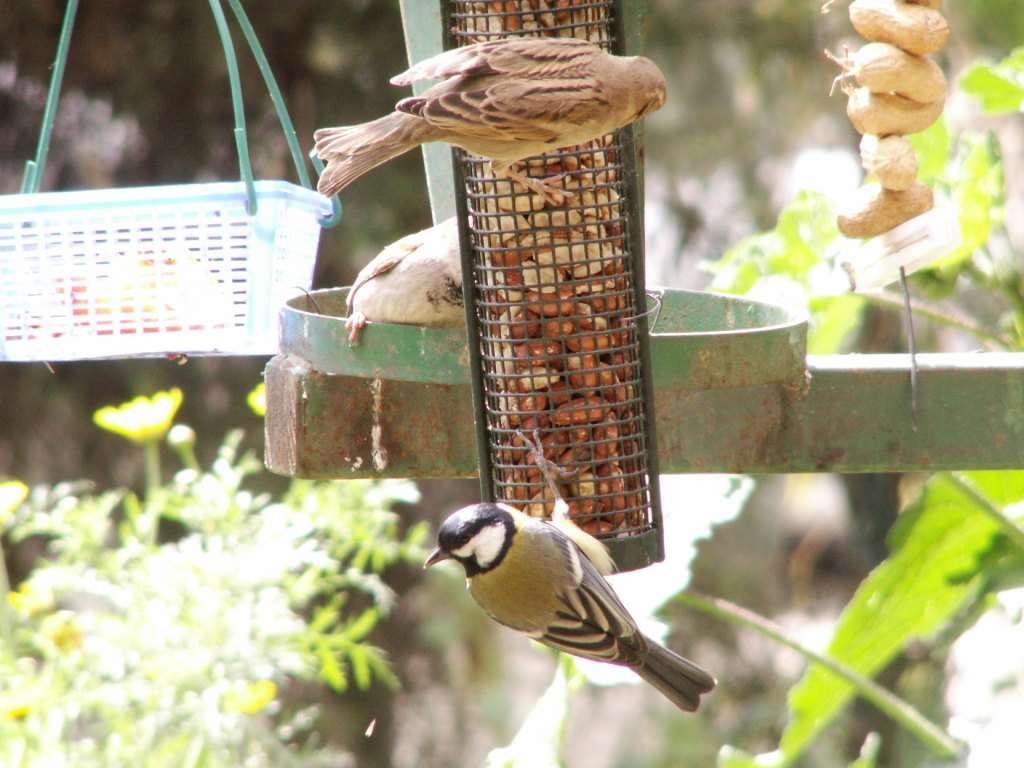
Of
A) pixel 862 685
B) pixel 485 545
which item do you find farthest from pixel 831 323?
pixel 485 545

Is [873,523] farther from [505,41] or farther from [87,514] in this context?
[505,41]

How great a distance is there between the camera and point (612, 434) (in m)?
2.48

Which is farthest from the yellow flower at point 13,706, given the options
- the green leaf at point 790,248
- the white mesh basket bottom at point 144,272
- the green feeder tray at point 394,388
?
the green leaf at point 790,248

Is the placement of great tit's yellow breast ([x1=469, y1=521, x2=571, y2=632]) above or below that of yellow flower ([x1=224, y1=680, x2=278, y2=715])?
above

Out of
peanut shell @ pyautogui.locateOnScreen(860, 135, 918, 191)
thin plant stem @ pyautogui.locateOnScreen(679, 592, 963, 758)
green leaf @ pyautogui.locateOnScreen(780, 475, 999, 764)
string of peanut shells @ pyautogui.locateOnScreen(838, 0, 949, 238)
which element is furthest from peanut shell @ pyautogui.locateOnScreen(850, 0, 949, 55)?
thin plant stem @ pyautogui.locateOnScreen(679, 592, 963, 758)

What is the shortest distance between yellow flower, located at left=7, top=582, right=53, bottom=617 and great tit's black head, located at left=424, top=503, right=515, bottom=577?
1176 mm

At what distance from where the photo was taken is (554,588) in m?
2.59

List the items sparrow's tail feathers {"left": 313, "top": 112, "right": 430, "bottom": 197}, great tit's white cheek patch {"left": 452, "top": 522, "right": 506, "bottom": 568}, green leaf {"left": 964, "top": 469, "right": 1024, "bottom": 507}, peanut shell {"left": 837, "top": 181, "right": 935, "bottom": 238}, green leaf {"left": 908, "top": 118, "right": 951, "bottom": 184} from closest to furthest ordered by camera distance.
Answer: peanut shell {"left": 837, "top": 181, "right": 935, "bottom": 238} < sparrow's tail feathers {"left": 313, "top": 112, "right": 430, "bottom": 197} < great tit's white cheek patch {"left": 452, "top": 522, "right": 506, "bottom": 568} < green leaf {"left": 964, "top": 469, "right": 1024, "bottom": 507} < green leaf {"left": 908, "top": 118, "right": 951, "bottom": 184}

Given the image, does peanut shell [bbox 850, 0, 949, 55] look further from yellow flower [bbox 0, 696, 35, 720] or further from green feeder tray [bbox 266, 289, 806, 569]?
yellow flower [bbox 0, 696, 35, 720]

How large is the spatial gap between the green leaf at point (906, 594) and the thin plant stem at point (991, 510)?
0.45 ft

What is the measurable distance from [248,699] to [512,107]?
1.40 metres

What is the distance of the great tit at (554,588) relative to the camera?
8.10ft

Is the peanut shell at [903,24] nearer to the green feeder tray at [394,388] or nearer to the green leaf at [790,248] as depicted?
the green feeder tray at [394,388]

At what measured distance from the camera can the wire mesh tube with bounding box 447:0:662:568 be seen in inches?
96.3
